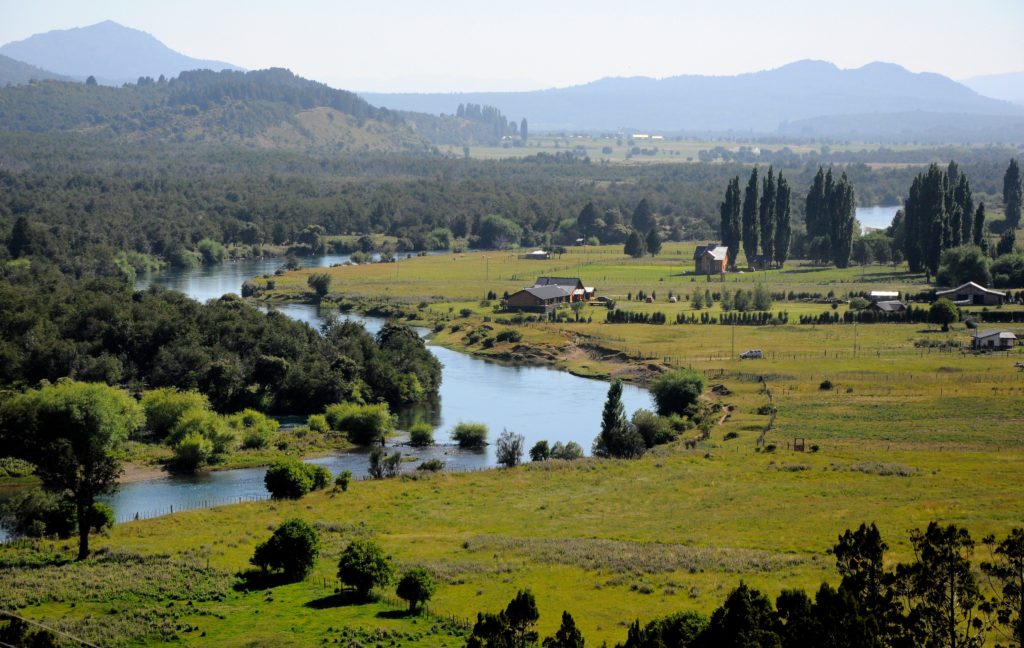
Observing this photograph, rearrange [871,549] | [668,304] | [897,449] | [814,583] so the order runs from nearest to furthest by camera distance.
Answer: [871,549]
[814,583]
[897,449]
[668,304]

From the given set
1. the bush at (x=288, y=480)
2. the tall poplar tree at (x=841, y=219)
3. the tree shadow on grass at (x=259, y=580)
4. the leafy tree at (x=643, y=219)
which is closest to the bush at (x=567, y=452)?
the bush at (x=288, y=480)

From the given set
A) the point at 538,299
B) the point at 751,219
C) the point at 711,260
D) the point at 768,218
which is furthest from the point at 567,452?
the point at 768,218

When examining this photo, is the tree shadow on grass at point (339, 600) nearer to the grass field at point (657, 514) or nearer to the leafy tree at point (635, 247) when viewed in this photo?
the grass field at point (657, 514)

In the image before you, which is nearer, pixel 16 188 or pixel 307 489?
pixel 307 489

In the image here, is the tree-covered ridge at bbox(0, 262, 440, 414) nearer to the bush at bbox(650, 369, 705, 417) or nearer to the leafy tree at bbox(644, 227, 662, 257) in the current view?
the bush at bbox(650, 369, 705, 417)

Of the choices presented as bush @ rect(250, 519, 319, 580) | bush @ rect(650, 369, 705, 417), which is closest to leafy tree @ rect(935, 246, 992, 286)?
bush @ rect(650, 369, 705, 417)

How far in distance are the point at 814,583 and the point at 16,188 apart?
13381 cm

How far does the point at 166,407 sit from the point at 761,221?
64.4 metres

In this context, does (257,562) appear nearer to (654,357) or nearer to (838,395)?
(838,395)

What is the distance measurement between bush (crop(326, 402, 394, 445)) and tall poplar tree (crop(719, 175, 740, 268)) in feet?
192

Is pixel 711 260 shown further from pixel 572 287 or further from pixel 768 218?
pixel 572 287

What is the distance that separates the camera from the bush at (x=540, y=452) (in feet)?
167

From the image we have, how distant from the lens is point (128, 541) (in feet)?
125

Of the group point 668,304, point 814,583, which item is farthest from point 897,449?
Result: point 668,304
